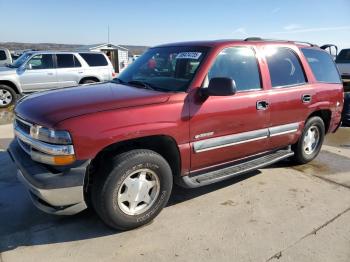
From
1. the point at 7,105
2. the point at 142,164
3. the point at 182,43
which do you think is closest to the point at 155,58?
the point at 182,43

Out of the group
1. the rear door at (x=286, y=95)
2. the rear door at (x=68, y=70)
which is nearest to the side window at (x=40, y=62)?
the rear door at (x=68, y=70)

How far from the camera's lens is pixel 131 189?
134 inches

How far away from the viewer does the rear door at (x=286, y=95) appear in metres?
4.53

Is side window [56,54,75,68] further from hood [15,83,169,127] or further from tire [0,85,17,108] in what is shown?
hood [15,83,169,127]

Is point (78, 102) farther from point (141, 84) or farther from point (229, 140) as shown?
point (229, 140)

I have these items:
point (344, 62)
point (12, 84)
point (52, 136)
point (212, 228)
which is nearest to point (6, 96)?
point (12, 84)

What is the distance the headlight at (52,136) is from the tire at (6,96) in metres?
8.42

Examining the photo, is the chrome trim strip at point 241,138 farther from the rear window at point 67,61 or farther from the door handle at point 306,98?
the rear window at point 67,61

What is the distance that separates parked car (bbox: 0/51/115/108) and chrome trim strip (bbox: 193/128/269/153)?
8670mm

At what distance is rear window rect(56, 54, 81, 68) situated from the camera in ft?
38.9

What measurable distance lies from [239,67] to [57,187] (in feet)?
8.03

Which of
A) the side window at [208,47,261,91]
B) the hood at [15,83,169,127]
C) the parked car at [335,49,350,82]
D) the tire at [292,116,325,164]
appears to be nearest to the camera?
the hood at [15,83,169,127]

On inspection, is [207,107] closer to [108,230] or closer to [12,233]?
[108,230]

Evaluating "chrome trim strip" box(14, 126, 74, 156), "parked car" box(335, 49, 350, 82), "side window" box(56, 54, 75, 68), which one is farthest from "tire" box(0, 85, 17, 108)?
"parked car" box(335, 49, 350, 82)
